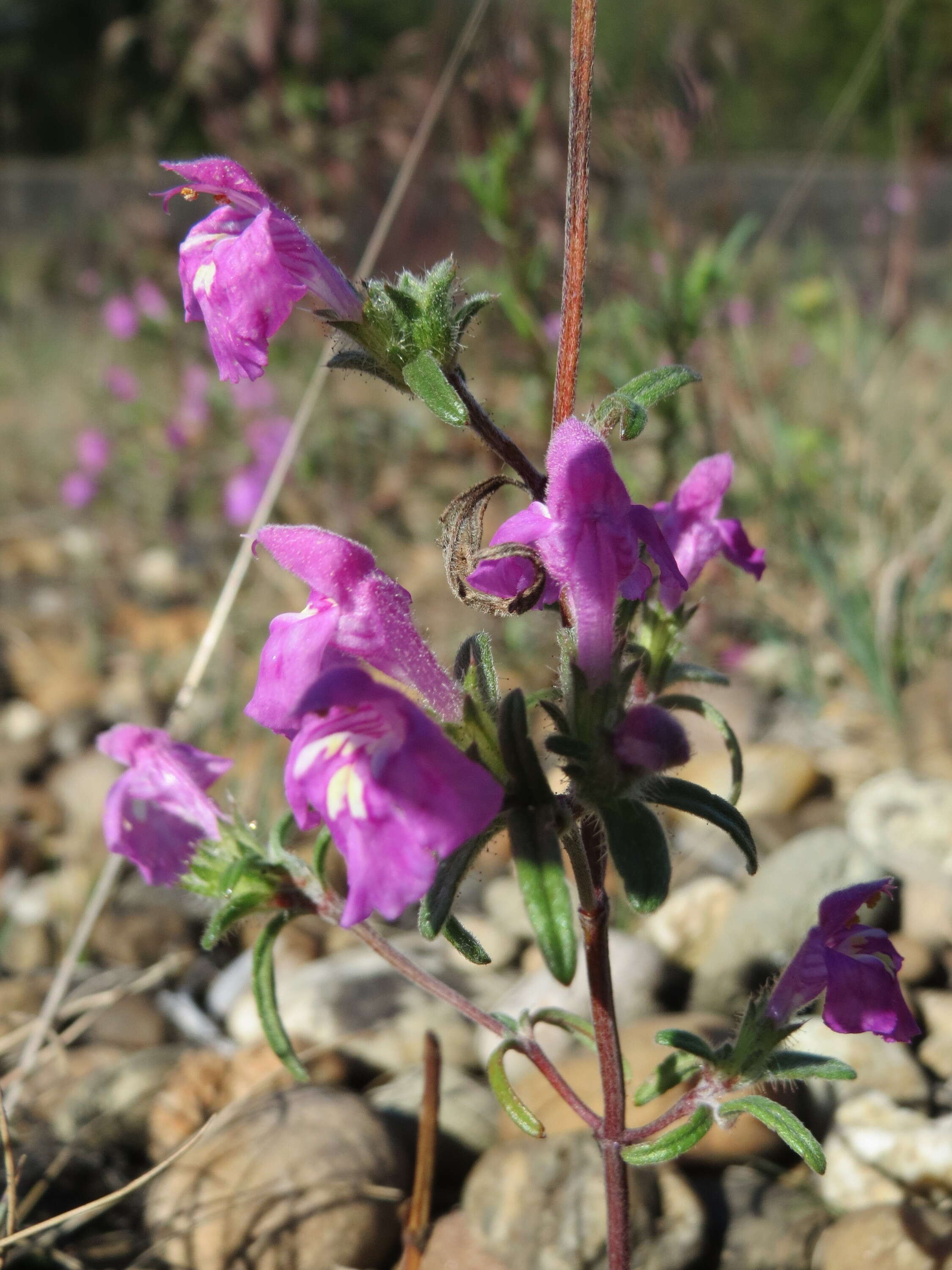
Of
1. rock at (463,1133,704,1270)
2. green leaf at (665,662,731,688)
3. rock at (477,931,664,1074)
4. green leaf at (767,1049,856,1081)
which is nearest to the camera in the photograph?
green leaf at (767,1049,856,1081)

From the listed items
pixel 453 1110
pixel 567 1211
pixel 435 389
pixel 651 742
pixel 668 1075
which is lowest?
pixel 453 1110

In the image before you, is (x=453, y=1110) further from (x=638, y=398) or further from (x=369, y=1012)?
(x=638, y=398)

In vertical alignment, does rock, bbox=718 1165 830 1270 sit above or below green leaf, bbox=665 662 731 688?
below

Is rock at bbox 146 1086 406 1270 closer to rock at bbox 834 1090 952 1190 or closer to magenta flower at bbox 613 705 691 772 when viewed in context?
rock at bbox 834 1090 952 1190

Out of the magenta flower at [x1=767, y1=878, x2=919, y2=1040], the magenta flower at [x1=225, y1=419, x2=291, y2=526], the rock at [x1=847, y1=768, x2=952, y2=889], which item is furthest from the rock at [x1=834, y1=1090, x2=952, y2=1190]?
the magenta flower at [x1=225, y1=419, x2=291, y2=526]

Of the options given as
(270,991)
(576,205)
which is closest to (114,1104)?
(270,991)

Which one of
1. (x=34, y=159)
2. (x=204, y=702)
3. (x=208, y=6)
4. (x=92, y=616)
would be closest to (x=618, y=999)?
(x=204, y=702)

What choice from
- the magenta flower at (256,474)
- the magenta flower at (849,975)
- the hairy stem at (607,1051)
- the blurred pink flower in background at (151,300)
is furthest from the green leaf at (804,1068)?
the blurred pink flower in background at (151,300)
